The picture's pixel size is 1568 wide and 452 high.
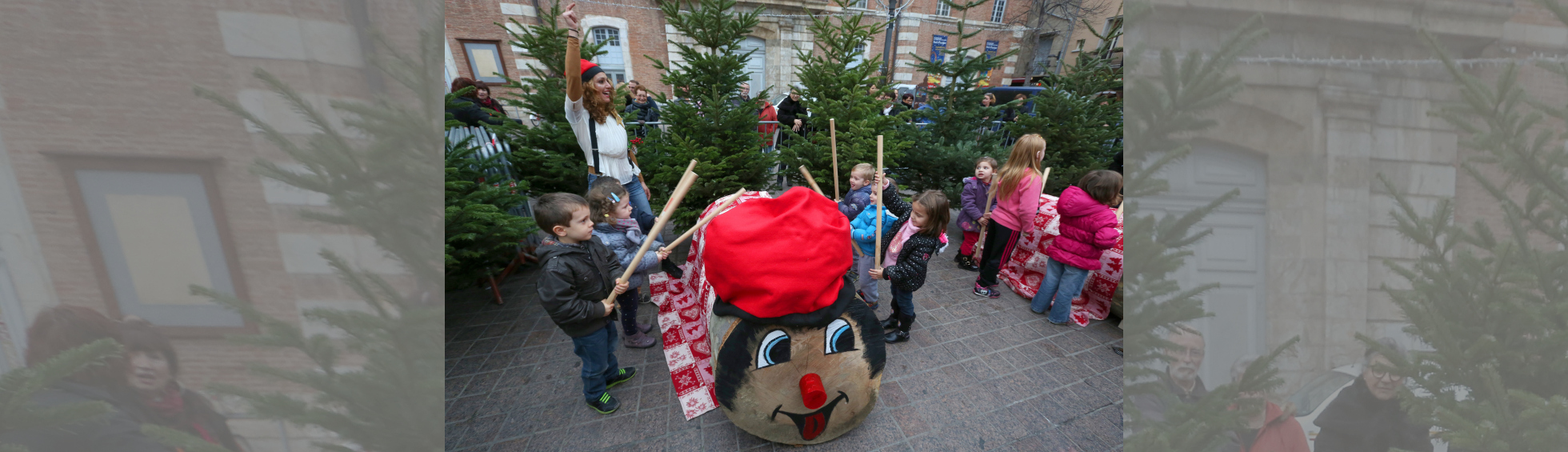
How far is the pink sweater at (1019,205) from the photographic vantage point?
15.4 ft

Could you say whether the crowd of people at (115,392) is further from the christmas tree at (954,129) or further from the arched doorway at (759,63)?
the arched doorway at (759,63)

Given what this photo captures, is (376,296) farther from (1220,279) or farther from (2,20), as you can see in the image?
(1220,279)

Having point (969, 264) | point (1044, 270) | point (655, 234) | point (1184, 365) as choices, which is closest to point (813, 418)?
point (655, 234)

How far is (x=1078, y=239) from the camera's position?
419 cm

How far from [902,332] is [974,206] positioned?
1961mm

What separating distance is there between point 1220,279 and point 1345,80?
8.6 inches

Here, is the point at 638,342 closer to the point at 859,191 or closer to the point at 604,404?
the point at 604,404

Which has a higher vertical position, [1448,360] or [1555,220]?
[1555,220]

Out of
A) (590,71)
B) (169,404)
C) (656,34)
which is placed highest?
(656,34)

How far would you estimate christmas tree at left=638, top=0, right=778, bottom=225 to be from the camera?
5559 mm

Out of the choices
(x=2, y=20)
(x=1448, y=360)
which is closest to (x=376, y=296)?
(x=2, y=20)

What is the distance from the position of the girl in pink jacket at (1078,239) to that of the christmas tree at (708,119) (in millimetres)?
3139

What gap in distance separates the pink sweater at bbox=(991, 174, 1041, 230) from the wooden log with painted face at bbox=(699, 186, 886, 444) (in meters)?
2.71

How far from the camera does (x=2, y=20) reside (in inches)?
12.6
